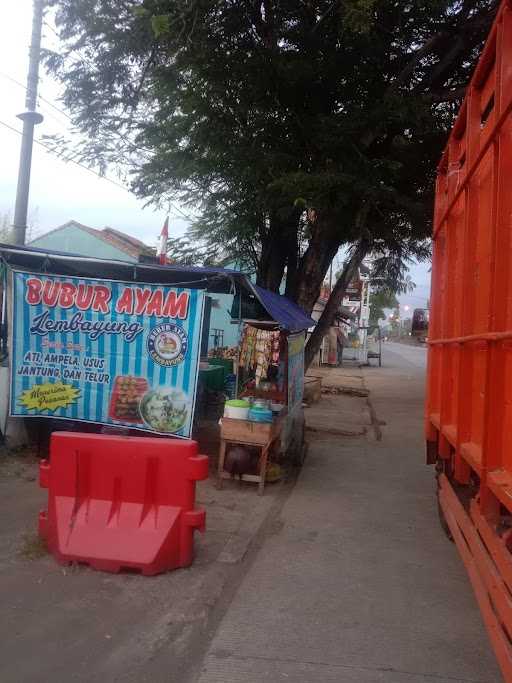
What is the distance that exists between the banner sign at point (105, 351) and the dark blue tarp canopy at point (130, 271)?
0.23 metres

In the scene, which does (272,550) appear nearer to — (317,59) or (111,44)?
(317,59)

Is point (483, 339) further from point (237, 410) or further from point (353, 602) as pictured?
point (237, 410)

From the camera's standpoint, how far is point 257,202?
467 inches

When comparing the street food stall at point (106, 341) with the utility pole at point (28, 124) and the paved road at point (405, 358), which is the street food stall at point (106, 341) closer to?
the utility pole at point (28, 124)

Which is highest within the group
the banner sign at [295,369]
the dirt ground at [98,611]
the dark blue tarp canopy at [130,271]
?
the dark blue tarp canopy at [130,271]

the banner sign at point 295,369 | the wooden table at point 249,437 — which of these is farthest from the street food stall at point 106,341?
the banner sign at point 295,369

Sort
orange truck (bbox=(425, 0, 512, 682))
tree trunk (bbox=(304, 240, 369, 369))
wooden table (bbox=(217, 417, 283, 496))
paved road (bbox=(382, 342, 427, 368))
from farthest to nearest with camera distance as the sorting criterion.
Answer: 1. paved road (bbox=(382, 342, 427, 368))
2. tree trunk (bbox=(304, 240, 369, 369))
3. wooden table (bbox=(217, 417, 283, 496))
4. orange truck (bbox=(425, 0, 512, 682))

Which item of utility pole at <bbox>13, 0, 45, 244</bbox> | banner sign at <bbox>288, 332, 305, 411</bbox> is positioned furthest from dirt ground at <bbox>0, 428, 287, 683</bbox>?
utility pole at <bbox>13, 0, 45, 244</bbox>

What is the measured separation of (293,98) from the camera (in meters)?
11.3

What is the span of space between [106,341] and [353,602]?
4538mm

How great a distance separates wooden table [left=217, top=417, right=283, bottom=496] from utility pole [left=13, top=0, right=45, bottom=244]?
16.5 ft

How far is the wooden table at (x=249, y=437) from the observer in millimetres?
7484

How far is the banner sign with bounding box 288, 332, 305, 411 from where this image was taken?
9141 millimetres

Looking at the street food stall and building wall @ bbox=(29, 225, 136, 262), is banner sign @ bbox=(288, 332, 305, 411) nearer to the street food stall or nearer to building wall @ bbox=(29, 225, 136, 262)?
the street food stall
